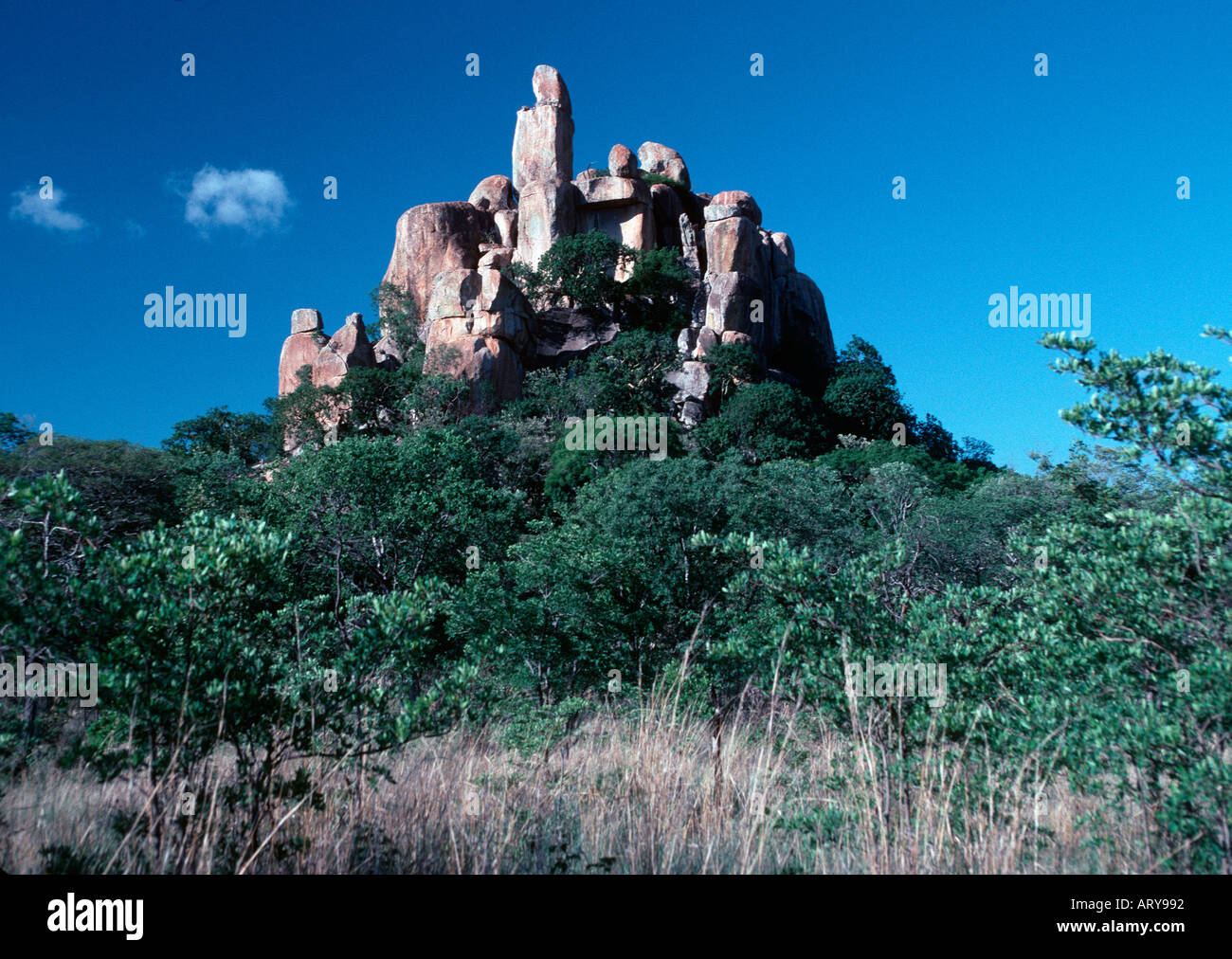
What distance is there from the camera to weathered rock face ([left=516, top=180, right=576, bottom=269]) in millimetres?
45562

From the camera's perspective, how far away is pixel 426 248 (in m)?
45.2

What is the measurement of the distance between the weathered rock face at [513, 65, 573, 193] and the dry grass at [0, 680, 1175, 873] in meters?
49.5

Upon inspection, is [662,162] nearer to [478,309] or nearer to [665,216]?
[665,216]

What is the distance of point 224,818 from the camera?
302 cm

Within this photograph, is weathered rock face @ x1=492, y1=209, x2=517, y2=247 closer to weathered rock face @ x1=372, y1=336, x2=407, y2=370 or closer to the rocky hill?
the rocky hill

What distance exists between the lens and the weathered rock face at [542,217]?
45.6 m

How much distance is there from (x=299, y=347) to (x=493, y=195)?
60.1 ft

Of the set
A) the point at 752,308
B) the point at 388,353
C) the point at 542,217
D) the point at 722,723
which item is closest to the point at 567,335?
the point at 542,217

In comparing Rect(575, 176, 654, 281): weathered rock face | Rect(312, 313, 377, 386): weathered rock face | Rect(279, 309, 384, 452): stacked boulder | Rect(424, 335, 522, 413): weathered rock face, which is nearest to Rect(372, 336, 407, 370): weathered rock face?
Rect(279, 309, 384, 452): stacked boulder

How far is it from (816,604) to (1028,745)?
1.36 metres

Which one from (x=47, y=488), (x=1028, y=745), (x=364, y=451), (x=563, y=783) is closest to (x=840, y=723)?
(x=1028, y=745)

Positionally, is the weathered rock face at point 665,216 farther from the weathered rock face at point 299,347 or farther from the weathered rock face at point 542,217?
the weathered rock face at point 299,347

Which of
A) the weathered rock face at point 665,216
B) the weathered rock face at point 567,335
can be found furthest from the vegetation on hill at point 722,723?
the weathered rock face at point 665,216
